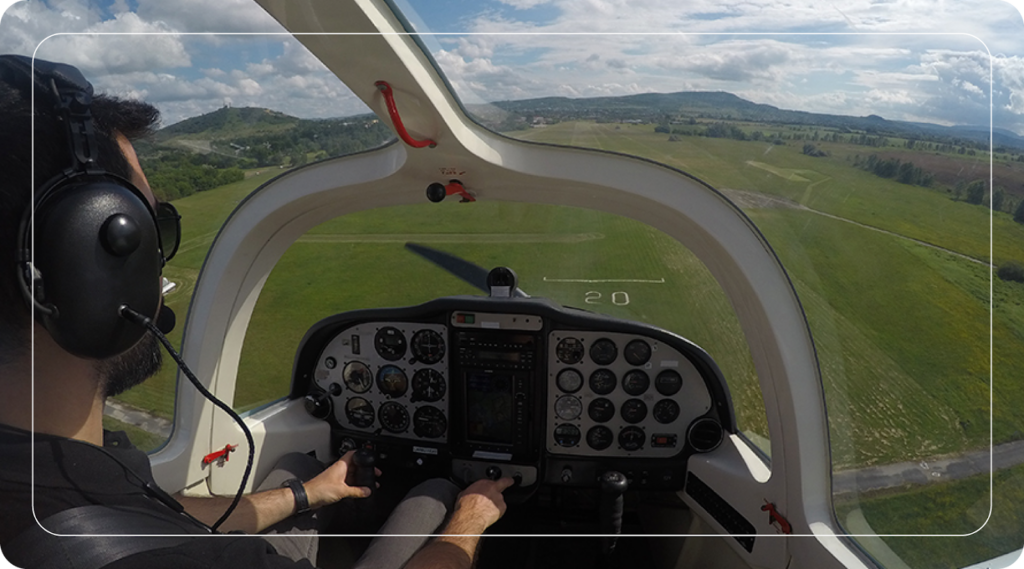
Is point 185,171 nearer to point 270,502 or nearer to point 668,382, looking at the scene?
point 270,502

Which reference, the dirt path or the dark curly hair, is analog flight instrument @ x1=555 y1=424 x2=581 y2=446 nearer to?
the dirt path

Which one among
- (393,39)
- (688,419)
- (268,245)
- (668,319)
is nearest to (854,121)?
(393,39)

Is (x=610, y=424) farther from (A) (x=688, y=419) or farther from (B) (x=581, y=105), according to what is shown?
(B) (x=581, y=105)

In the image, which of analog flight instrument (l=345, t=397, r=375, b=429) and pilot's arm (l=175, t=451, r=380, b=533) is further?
analog flight instrument (l=345, t=397, r=375, b=429)

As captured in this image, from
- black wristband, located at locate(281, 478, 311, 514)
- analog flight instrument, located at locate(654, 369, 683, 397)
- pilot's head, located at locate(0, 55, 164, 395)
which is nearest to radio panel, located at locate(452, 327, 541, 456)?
analog flight instrument, located at locate(654, 369, 683, 397)

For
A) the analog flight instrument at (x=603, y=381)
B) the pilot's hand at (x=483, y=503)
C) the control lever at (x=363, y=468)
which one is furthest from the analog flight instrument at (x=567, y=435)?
the control lever at (x=363, y=468)

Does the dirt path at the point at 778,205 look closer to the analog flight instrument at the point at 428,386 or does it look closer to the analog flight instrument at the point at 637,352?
the analog flight instrument at the point at 637,352

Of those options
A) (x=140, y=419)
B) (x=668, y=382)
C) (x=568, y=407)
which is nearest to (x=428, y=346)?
(x=568, y=407)
